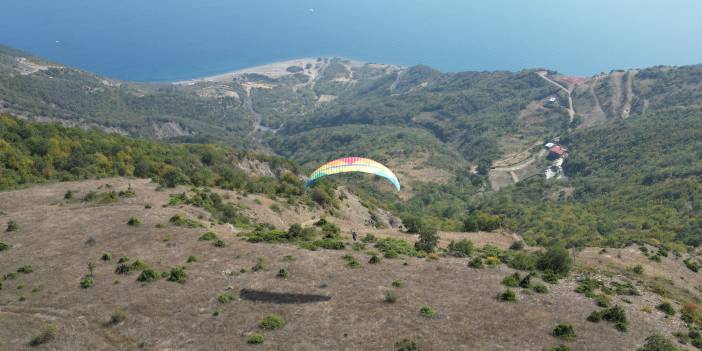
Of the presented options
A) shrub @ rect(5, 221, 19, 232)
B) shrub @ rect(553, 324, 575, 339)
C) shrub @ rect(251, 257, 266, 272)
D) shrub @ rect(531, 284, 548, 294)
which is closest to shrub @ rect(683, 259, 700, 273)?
shrub @ rect(531, 284, 548, 294)

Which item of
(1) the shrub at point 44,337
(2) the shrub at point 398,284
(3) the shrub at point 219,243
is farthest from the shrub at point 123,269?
(2) the shrub at point 398,284

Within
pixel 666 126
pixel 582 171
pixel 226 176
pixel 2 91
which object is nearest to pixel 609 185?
pixel 582 171

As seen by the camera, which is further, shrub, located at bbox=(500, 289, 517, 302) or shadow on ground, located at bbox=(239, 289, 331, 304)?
shadow on ground, located at bbox=(239, 289, 331, 304)

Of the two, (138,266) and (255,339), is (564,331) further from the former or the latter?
(138,266)

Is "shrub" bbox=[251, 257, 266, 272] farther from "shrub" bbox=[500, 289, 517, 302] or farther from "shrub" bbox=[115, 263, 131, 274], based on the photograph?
"shrub" bbox=[500, 289, 517, 302]

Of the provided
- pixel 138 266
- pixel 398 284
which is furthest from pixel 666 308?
pixel 138 266

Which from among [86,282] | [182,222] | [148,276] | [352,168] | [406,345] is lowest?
[406,345]
